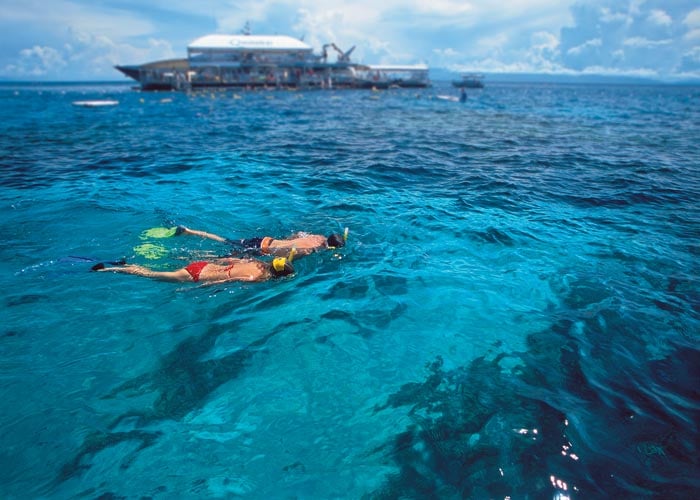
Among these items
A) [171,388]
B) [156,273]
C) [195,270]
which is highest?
[195,270]

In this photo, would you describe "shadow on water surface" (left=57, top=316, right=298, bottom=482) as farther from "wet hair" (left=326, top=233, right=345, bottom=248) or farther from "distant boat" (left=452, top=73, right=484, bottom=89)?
"distant boat" (left=452, top=73, right=484, bottom=89)

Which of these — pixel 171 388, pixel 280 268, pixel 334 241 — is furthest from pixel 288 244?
pixel 171 388

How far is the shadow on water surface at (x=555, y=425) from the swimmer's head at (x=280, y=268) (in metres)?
3.39

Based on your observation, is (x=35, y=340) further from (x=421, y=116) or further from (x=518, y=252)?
(x=421, y=116)

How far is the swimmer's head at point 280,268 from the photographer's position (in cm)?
757

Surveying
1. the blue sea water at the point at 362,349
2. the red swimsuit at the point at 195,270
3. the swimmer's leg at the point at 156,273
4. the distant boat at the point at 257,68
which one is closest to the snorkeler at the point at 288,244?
the blue sea water at the point at 362,349

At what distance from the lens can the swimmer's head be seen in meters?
7.57

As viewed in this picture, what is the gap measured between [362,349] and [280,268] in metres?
2.45

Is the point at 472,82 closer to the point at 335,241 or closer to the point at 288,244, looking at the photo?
the point at 335,241

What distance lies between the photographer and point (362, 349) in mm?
6223

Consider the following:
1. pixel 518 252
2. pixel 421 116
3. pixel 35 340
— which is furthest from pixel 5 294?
pixel 421 116

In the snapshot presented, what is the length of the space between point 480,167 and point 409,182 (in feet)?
14.5

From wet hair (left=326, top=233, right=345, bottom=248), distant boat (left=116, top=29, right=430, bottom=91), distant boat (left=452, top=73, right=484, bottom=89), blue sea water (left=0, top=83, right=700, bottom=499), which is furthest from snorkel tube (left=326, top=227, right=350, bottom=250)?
distant boat (left=452, top=73, right=484, bottom=89)

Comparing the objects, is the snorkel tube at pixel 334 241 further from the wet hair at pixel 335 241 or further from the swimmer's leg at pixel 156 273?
the swimmer's leg at pixel 156 273
